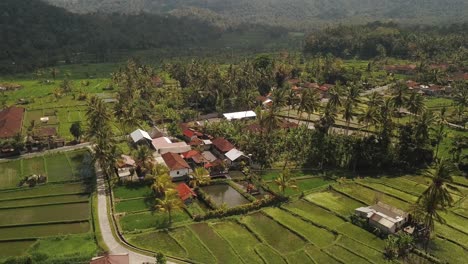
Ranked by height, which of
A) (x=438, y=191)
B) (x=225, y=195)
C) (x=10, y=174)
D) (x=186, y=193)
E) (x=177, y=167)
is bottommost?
(x=225, y=195)

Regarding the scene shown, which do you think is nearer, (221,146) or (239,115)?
(221,146)

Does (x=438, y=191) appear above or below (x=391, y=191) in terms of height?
above

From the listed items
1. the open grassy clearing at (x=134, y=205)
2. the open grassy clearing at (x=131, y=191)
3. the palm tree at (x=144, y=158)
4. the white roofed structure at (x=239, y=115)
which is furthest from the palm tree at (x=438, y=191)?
the white roofed structure at (x=239, y=115)

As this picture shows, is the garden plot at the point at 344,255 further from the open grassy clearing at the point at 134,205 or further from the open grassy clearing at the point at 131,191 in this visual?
the open grassy clearing at the point at 131,191

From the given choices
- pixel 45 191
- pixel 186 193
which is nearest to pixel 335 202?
pixel 186 193

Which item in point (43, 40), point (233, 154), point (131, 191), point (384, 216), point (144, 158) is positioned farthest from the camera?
point (43, 40)

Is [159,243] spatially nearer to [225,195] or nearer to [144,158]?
[225,195]

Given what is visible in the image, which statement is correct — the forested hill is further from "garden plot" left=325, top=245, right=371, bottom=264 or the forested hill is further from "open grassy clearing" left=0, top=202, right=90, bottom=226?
"garden plot" left=325, top=245, right=371, bottom=264
